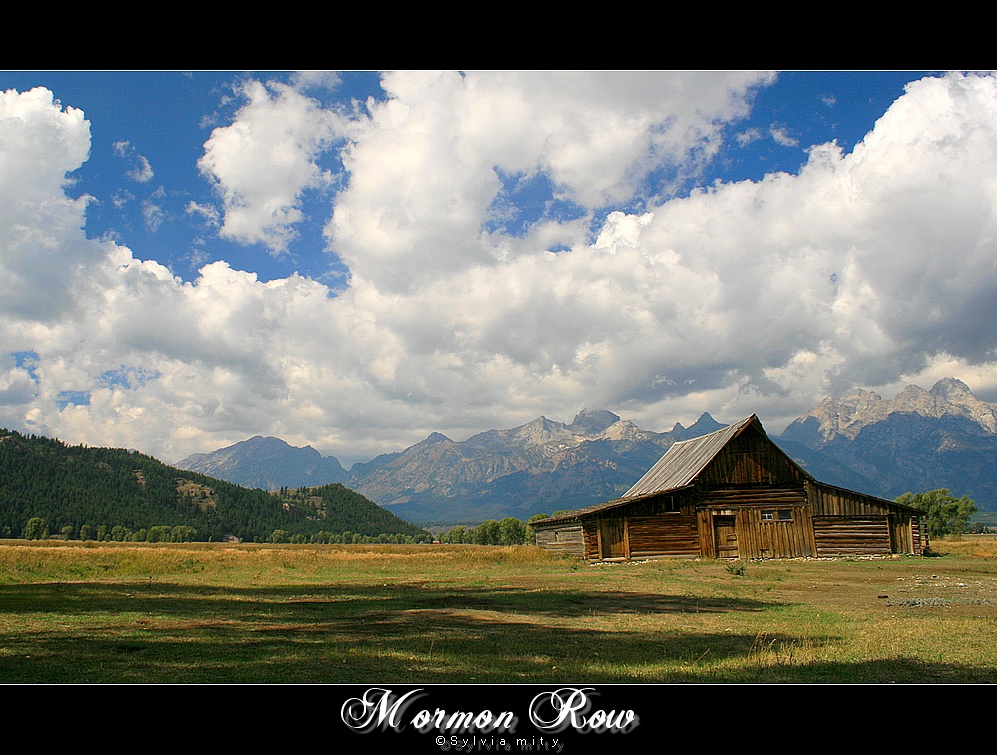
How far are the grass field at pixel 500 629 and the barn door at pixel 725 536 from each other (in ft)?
42.3

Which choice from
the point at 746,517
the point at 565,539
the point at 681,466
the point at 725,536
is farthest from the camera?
the point at 565,539

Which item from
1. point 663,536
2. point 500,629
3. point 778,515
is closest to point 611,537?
point 663,536

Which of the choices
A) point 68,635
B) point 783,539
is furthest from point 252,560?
point 783,539

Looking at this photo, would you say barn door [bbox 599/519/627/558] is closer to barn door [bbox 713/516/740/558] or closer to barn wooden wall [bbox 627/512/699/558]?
barn wooden wall [bbox 627/512/699/558]

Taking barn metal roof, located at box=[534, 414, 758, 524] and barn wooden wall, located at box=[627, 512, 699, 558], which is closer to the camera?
barn wooden wall, located at box=[627, 512, 699, 558]

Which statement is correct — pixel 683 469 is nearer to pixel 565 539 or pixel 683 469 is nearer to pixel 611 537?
pixel 611 537

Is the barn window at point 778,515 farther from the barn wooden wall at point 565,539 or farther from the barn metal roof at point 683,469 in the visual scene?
the barn wooden wall at point 565,539

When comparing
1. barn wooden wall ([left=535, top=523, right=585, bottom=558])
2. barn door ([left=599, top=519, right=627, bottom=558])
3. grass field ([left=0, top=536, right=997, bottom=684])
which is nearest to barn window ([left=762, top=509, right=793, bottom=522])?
barn door ([left=599, top=519, right=627, bottom=558])

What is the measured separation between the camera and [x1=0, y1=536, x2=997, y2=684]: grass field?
9547mm

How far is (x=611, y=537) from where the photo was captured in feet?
143

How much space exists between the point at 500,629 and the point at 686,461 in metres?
38.6

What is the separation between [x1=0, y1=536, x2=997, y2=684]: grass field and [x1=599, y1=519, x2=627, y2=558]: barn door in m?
12.6

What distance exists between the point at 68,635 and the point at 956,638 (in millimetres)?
16867
